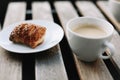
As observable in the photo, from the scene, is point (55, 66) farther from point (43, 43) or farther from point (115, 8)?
point (115, 8)

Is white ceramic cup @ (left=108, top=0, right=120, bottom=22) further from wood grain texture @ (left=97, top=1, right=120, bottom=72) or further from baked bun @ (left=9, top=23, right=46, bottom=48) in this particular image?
baked bun @ (left=9, top=23, right=46, bottom=48)

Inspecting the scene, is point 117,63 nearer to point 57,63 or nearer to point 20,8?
point 57,63

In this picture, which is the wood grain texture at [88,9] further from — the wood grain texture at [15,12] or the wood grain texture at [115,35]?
the wood grain texture at [15,12]

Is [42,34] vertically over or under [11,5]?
over

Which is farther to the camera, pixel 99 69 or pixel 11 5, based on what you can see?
pixel 11 5

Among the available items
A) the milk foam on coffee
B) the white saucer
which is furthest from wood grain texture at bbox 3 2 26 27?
the milk foam on coffee

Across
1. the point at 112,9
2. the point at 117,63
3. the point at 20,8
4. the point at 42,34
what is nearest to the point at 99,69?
the point at 117,63

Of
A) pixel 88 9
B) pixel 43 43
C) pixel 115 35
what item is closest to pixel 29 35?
pixel 43 43
